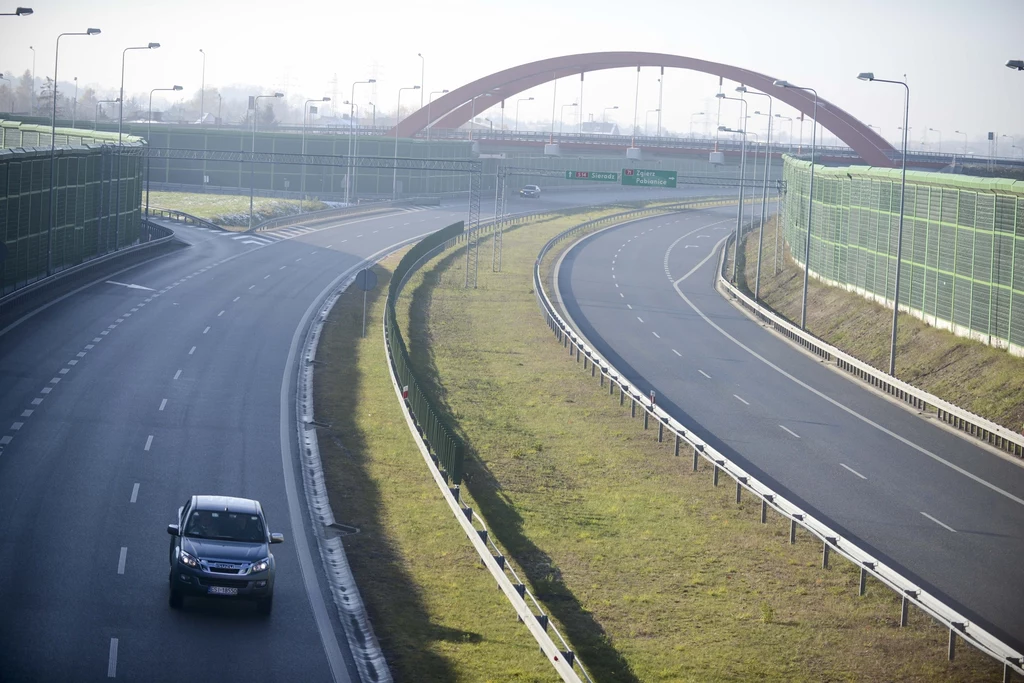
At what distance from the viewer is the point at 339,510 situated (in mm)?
26438

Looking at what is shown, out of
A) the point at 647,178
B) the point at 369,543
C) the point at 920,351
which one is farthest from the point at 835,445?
the point at 647,178

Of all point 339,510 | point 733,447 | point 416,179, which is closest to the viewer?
point 339,510

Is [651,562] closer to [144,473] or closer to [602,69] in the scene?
[144,473]

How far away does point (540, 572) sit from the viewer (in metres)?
23.3

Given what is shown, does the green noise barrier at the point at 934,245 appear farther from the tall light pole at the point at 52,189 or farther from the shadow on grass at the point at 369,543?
the tall light pole at the point at 52,189

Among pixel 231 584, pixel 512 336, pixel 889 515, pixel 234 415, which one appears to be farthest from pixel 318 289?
pixel 231 584

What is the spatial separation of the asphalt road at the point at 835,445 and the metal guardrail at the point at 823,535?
1272mm

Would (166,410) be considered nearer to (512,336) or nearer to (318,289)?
(512,336)

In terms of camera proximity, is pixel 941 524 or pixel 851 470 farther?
pixel 851 470

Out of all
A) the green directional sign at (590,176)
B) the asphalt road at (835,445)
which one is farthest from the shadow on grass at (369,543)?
the green directional sign at (590,176)

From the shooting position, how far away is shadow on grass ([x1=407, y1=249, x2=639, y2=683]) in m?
19.0

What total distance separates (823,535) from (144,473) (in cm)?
1558

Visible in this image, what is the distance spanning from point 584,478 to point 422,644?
477 inches

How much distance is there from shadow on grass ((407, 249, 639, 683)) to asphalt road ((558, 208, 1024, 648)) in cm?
Result: 689
